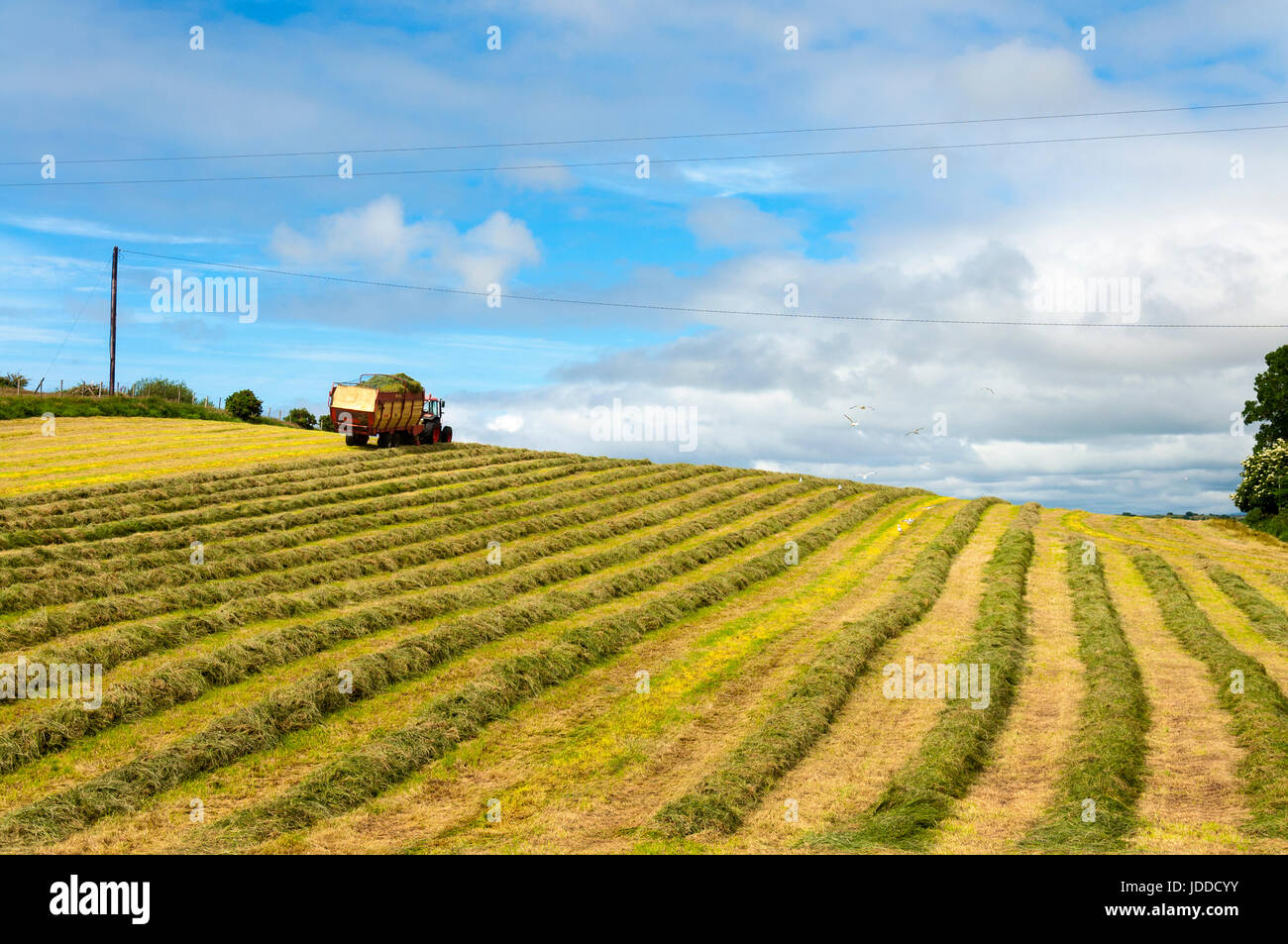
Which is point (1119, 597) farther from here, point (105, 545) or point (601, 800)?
point (105, 545)

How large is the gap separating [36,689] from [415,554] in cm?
1280

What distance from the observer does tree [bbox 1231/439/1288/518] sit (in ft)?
185

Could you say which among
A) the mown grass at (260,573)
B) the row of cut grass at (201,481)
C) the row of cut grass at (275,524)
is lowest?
the mown grass at (260,573)

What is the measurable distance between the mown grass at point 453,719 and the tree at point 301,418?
55182 millimetres

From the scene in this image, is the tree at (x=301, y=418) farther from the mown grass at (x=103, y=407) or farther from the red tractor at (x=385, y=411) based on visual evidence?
the red tractor at (x=385, y=411)

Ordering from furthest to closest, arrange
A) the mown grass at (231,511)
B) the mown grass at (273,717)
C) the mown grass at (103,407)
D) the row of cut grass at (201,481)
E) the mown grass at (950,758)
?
the mown grass at (103,407) < the row of cut grass at (201,481) < the mown grass at (231,511) < the mown grass at (273,717) < the mown grass at (950,758)

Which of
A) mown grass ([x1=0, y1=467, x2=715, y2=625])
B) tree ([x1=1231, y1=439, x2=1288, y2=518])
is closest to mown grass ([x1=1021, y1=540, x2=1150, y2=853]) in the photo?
mown grass ([x1=0, y1=467, x2=715, y2=625])

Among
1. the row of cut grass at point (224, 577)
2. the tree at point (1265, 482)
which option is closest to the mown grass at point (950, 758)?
the row of cut grass at point (224, 577)

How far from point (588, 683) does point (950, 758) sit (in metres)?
7.34

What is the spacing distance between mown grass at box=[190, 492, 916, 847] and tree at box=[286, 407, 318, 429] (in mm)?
55182

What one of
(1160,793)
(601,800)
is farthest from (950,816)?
(601,800)

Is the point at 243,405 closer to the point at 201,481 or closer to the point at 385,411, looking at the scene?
the point at 385,411

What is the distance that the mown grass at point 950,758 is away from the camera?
1170 cm

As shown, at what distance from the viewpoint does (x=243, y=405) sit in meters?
66.2
